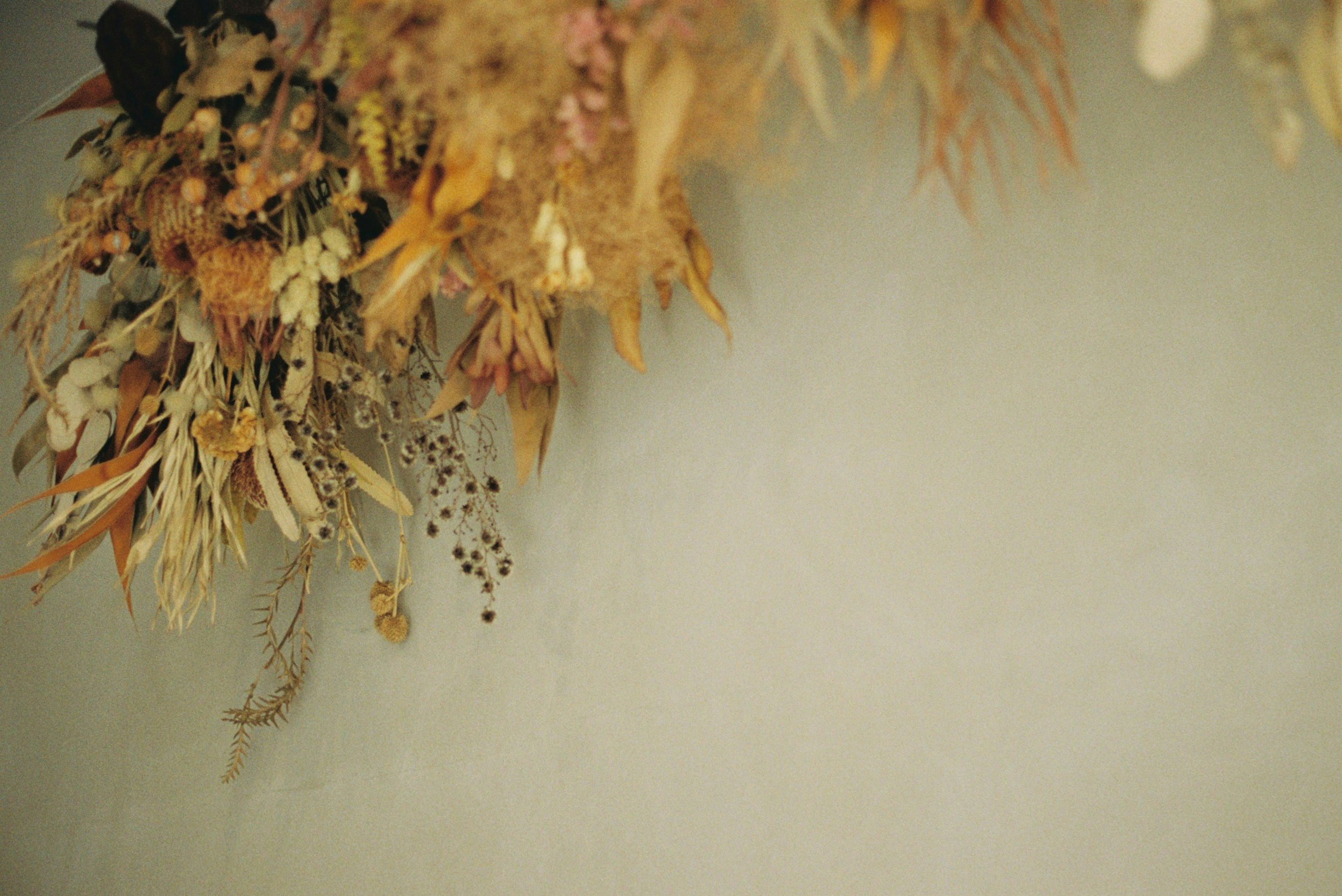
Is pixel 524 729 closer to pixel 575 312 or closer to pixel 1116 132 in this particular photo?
pixel 575 312

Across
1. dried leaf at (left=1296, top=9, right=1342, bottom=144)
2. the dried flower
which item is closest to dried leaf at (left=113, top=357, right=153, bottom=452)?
the dried flower

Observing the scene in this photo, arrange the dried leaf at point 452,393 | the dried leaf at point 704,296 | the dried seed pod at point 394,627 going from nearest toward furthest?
the dried leaf at point 704,296, the dried leaf at point 452,393, the dried seed pod at point 394,627

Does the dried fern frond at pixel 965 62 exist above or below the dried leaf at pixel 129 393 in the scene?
above

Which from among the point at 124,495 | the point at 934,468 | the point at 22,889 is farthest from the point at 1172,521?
the point at 22,889

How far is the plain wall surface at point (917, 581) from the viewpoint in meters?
0.89

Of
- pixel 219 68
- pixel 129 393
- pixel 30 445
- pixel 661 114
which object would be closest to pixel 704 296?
pixel 661 114

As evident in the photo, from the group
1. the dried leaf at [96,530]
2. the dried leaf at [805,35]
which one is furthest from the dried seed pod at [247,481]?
the dried leaf at [805,35]

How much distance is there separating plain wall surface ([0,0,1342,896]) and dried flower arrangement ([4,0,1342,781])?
8 centimetres

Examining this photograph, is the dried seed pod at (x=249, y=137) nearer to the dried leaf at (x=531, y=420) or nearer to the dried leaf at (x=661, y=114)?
the dried leaf at (x=531, y=420)

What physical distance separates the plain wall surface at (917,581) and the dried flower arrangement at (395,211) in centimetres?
8

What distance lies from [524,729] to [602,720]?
5.3 inches

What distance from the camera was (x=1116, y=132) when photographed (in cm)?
98

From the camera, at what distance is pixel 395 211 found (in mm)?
1211

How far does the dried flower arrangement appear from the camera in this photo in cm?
76
